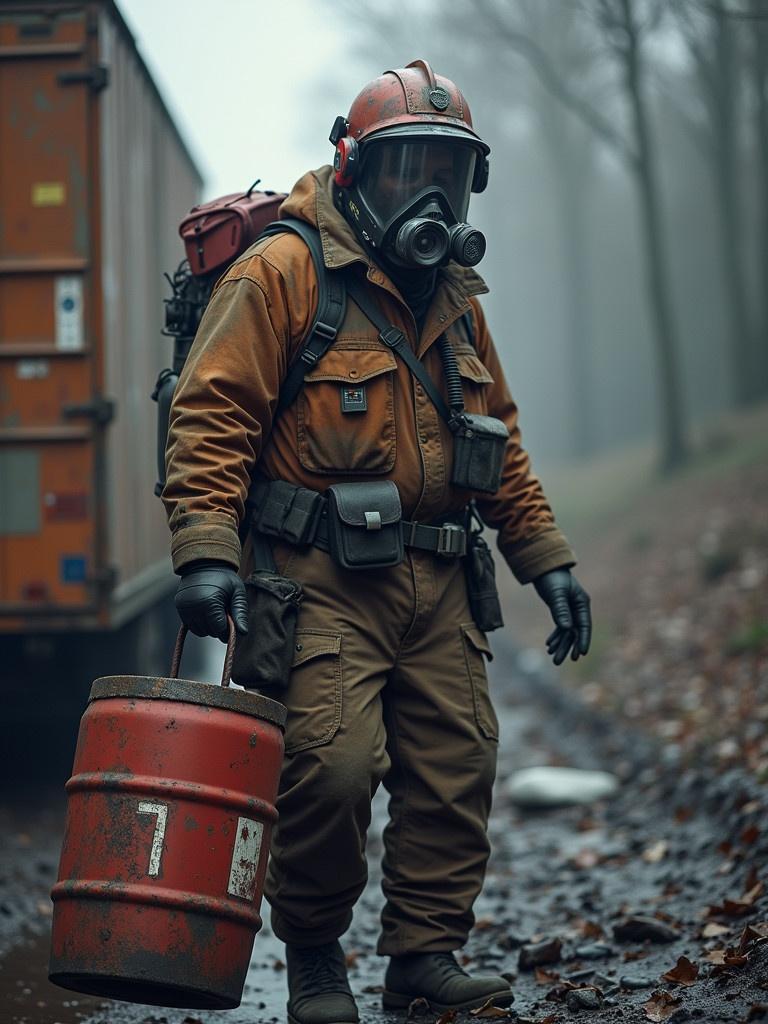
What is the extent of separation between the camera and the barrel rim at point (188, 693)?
2957 mm

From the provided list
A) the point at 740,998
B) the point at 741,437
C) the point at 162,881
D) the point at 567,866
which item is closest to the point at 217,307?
the point at 162,881

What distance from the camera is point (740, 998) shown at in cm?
306

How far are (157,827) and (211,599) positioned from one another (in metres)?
0.54

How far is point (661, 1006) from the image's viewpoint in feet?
10.6

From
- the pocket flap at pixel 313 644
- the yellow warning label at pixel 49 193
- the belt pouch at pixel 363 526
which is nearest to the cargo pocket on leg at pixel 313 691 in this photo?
the pocket flap at pixel 313 644

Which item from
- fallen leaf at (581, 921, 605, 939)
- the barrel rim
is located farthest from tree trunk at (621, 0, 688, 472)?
the barrel rim

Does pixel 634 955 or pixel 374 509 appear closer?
pixel 374 509

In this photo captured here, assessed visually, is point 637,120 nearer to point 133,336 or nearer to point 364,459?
point 133,336

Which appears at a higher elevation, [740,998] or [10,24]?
[10,24]

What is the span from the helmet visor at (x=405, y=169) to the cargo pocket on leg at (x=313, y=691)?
3.75 ft

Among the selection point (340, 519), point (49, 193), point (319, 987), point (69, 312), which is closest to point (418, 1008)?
point (319, 987)

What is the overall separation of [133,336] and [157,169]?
1549 mm

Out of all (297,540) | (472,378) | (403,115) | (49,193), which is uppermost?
(49,193)

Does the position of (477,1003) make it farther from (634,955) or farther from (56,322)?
(56,322)
